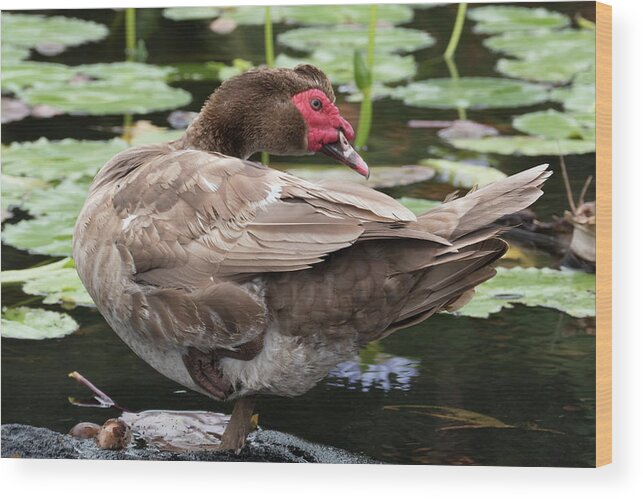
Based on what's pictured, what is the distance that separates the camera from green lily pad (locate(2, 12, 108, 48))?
3000 millimetres

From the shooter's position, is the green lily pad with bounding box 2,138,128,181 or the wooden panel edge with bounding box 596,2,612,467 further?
the green lily pad with bounding box 2,138,128,181

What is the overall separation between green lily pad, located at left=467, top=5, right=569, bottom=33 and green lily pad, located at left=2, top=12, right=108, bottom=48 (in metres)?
0.91

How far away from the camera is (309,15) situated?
294 cm

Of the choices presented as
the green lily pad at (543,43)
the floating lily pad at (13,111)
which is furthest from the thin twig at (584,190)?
the floating lily pad at (13,111)

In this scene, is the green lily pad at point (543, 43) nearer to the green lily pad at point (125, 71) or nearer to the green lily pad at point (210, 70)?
the green lily pad at point (210, 70)

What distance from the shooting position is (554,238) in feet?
9.45

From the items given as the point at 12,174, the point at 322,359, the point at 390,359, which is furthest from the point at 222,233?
the point at 12,174

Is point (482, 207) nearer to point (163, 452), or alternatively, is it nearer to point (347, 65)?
point (347, 65)

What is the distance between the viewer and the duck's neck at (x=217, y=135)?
2662 mm

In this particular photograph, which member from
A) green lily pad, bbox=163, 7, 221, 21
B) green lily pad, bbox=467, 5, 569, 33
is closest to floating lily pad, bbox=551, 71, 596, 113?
green lily pad, bbox=467, 5, 569, 33

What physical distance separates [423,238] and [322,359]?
0.35m

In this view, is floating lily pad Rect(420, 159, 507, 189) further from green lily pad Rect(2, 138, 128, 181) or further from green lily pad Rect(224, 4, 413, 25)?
green lily pad Rect(2, 138, 128, 181)

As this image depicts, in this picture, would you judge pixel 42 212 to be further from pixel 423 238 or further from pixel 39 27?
pixel 423 238

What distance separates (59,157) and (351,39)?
0.79 meters
